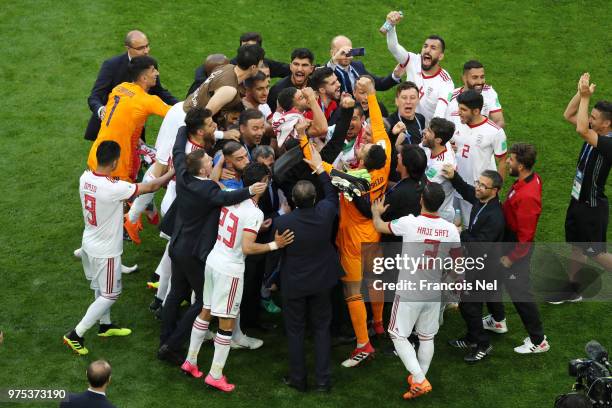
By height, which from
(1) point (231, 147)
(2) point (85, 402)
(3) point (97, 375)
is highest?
(1) point (231, 147)

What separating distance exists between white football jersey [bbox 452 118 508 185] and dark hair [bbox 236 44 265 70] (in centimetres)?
200

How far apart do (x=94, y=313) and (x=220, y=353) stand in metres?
1.22

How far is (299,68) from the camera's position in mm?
9156

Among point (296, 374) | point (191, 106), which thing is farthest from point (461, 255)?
point (191, 106)

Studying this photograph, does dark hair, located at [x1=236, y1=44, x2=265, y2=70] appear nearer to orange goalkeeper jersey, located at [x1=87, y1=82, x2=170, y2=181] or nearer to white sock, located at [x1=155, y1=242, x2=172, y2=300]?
orange goalkeeper jersey, located at [x1=87, y1=82, x2=170, y2=181]

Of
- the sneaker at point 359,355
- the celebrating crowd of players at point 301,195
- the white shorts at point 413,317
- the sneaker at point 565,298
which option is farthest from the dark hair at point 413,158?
the sneaker at point 565,298

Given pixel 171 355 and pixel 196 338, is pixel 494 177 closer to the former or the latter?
pixel 196 338

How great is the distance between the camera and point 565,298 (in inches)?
344

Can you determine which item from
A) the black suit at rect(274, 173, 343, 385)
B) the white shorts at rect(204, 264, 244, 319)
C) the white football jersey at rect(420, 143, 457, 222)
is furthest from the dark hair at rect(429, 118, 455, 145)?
the white shorts at rect(204, 264, 244, 319)

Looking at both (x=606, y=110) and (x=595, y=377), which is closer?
(x=595, y=377)

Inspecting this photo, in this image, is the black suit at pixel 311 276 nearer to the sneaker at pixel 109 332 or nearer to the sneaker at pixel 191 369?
the sneaker at pixel 191 369

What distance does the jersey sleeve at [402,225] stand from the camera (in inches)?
283

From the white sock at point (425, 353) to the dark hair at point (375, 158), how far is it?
4.75 ft

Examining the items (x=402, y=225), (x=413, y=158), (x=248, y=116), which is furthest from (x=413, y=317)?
(x=248, y=116)
